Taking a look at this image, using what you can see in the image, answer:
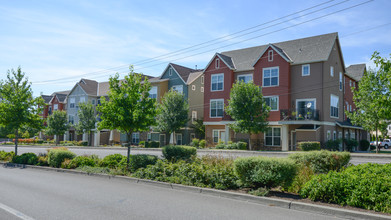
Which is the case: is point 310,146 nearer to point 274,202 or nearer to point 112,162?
point 112,162

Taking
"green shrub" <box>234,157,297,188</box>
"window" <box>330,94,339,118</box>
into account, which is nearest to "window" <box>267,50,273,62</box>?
"window" <box>330,94,339,118</box>

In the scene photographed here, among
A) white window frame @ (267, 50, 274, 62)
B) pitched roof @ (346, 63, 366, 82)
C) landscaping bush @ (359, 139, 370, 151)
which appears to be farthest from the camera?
pitched roof @ (346, 63, 366, 82)

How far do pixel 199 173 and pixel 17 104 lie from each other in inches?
605

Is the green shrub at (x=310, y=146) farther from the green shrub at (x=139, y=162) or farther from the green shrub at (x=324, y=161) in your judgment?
the green shrub at (x=139, y=162)

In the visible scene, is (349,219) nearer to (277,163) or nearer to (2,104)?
(277,163)

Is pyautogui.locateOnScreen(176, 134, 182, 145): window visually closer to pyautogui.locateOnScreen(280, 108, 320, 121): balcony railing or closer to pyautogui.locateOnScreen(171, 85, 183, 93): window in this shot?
pyautogui.locateOnScreen(171, 85, 183, 93): window

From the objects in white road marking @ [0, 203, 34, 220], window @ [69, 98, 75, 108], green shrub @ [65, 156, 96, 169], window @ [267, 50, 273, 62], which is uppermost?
window @ [267, 50, 273, 62]

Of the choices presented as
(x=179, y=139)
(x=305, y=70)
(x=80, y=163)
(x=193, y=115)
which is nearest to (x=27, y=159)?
(x=80, y=163)

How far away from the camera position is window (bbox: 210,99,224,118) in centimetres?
3759

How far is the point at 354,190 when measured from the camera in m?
7.45

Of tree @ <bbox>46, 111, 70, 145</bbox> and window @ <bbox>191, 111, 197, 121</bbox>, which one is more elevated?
window @ <bbox>191, 111, 197, 121</bbox>

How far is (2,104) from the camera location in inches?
792

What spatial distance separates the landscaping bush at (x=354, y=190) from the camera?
23.2 ft

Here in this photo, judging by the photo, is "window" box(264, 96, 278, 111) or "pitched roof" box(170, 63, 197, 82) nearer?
"window" box(264, 96, 278, 111)
